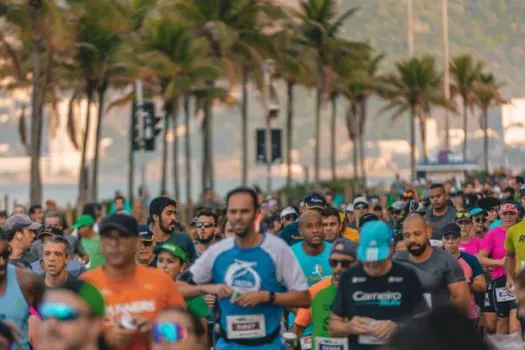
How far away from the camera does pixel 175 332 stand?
680 cm

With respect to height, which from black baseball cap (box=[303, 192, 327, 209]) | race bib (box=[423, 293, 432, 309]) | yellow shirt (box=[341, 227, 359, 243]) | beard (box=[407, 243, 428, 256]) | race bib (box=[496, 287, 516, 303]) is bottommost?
race bib (box=[496, 287, 516, 303])

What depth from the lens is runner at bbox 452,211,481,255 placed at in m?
17.5

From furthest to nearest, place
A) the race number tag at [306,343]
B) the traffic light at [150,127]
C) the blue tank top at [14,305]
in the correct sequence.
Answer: the traffic light at [150,127]
the race number tag at [306,343]
the blue tank top at [14,305]

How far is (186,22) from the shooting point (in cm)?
6141

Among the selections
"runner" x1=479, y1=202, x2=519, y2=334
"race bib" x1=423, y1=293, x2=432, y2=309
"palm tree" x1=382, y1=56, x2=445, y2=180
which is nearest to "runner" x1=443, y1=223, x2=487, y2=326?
"runner" x1=479, y1=202, x2=519, y2=334

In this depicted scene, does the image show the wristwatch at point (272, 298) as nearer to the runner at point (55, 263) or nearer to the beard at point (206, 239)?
the runner at point (55, 263)

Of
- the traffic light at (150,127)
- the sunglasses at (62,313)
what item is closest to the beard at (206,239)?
the sunglasses at (62,313)

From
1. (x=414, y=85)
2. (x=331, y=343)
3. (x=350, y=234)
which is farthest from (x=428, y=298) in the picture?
(x=414, y=85)

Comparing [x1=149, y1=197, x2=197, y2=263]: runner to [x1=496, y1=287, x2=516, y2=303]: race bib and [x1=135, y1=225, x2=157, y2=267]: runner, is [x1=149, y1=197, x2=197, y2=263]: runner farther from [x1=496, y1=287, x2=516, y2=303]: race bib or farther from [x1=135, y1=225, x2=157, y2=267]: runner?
[x1=496, y1=287, x2=516, y2=303]: race bib

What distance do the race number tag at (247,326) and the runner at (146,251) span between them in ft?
9.96

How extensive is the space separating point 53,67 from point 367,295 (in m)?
51.8

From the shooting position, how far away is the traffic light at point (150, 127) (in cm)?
2959

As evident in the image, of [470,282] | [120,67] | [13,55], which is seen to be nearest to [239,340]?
[470,282]

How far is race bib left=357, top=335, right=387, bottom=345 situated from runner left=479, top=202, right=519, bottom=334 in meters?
6.87
